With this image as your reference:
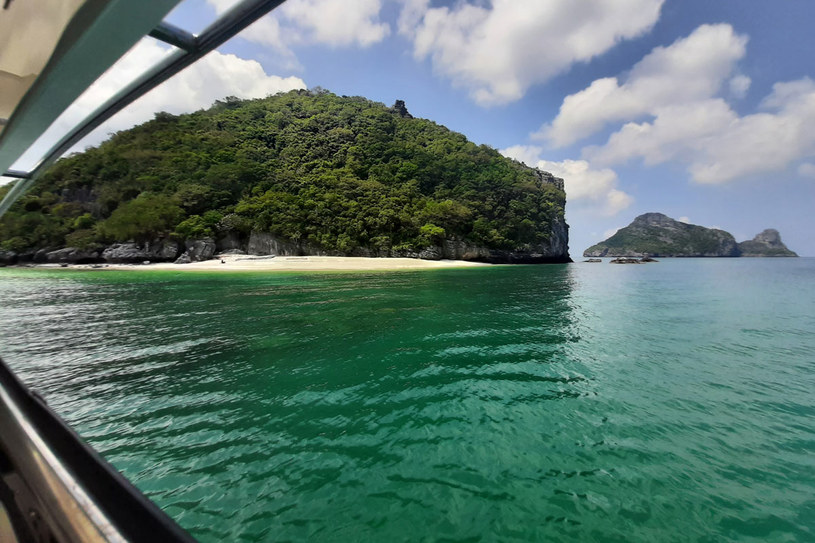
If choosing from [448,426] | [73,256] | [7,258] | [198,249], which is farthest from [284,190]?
[448,426]

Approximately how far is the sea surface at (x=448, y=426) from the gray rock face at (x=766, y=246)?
27277cm

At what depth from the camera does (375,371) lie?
734 centimetres

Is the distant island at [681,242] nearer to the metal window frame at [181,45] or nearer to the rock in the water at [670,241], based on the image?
the rock in the water at [670,241]

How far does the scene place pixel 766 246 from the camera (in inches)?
7397

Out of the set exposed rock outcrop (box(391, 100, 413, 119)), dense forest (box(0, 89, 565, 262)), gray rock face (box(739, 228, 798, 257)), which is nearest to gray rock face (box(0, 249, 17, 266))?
dense forest (box(0, 89, 565, 262))

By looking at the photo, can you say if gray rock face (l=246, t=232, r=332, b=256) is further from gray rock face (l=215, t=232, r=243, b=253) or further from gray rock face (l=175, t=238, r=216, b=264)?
gray rock face (l=175, t=238, r=216, b=264)

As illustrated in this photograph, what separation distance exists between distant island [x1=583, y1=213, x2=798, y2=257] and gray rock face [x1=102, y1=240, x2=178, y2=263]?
7979 inches

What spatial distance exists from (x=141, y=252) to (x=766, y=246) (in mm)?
305652

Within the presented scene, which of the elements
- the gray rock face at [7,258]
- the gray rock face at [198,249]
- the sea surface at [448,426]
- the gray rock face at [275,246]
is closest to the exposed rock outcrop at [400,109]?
the gray rock face at [275,246]

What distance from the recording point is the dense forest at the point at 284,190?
58.5 m

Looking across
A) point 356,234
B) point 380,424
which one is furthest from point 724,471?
point 356,234

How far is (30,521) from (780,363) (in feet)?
45.5

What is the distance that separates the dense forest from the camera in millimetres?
58469

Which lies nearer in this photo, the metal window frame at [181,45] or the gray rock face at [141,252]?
the metal window frame at [181,45]
